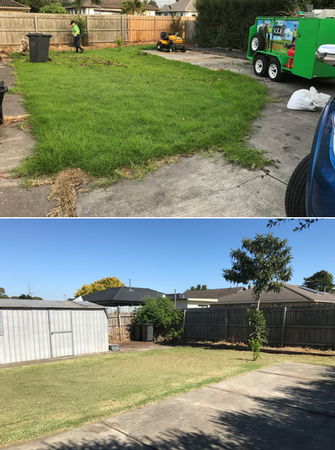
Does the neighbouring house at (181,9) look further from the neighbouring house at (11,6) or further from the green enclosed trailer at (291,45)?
the green enclosed trailer at (291,45)

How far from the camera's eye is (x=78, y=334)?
11.6 metres

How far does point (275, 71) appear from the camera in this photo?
13.1 m

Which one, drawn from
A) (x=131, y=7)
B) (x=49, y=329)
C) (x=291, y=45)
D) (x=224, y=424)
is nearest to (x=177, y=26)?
A: (x=131, y=7)

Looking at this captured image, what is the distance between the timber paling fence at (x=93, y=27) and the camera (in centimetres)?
2422

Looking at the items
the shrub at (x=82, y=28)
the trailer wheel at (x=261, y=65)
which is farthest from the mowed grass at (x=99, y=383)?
the shrub at (x=82, y=28)

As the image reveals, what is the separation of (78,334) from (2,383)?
4854 millimetres

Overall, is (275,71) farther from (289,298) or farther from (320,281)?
(320,281)

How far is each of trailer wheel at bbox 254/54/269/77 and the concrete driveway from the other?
7.18 metres

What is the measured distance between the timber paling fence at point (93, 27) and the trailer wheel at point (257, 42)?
17546mm

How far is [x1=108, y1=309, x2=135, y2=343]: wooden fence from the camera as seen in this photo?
45.3 ft

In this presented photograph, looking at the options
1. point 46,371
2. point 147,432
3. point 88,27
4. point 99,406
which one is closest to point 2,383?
point 46,371

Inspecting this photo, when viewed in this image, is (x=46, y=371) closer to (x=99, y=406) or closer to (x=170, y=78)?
(x=99, y=406)

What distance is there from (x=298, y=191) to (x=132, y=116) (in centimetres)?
545

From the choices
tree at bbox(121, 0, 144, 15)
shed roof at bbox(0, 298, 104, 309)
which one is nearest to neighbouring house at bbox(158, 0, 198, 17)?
tree at bbox(121, 0, 144, 15)
